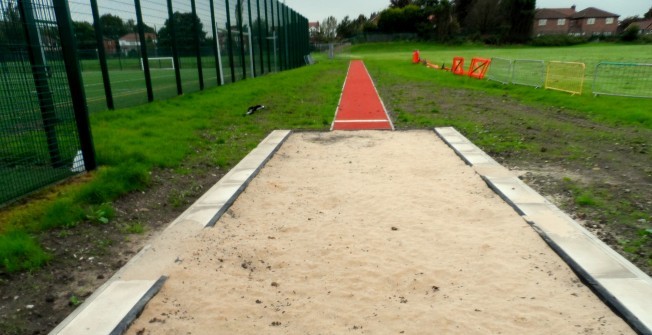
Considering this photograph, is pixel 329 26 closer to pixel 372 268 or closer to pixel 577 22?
pixel 577 22

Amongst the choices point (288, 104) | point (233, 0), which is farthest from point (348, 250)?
point (233, 0)

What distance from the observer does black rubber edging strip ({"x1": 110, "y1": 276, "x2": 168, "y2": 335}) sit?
2714 mm

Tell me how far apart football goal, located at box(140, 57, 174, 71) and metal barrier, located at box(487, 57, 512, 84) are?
40.5ft

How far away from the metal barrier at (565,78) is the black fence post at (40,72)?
13.3 metres

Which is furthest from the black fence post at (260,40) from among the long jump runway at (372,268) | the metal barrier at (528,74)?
the long jump runway at (372,268)

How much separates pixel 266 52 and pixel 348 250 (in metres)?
21.6

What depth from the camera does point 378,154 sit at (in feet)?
23.2

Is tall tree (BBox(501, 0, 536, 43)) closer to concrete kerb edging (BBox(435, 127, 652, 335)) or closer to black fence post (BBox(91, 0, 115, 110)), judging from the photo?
black fence post (BBox(91, 0, 115, 110))

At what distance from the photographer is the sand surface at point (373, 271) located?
2.79 m

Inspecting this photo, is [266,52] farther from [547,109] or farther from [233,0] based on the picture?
[547,109]

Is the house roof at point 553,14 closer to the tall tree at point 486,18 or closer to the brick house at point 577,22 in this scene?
the brick house at point 577,22

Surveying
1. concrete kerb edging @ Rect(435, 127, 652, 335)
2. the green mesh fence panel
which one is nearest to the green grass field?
the green mesh fence panel

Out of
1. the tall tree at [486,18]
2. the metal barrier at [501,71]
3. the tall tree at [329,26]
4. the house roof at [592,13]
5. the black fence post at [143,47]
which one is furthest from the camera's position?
the house roof at [592,13]

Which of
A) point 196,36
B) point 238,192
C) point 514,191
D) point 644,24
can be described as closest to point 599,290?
point 514,191
